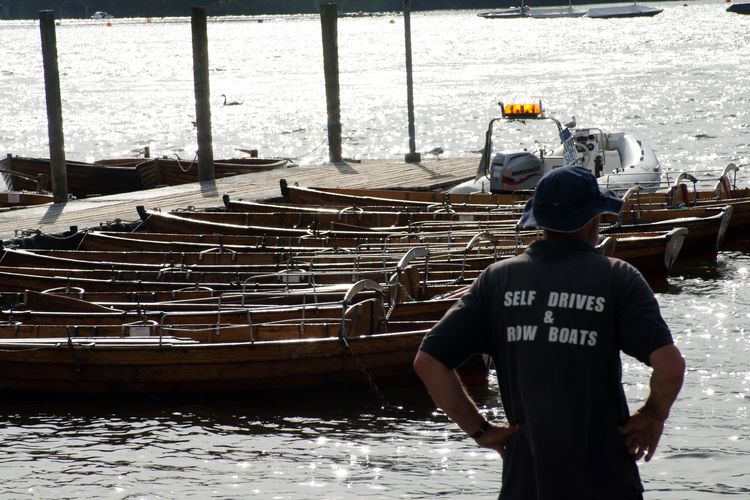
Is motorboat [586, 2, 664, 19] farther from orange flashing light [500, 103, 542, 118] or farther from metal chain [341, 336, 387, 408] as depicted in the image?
metal chain [341, 336, 387, 408]

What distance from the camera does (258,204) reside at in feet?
59.4

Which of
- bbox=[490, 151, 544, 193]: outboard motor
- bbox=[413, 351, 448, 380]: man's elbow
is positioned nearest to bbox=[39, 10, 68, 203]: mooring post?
bbox=[490, 151, 544, 193]: outboard motor

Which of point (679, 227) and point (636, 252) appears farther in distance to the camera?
point (679, 227)

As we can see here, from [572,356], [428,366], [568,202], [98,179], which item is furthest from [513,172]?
[572,356]

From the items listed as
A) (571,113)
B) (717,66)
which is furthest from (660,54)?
(571,113)

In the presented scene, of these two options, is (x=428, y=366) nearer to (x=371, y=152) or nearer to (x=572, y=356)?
(x=572, y=356)

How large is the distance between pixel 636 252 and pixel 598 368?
39.0 ft

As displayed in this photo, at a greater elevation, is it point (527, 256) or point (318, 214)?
point (527, 256)

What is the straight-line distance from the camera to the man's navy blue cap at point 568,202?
161 inches

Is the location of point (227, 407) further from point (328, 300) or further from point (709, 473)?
point (709, 473)

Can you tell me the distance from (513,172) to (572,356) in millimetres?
14810

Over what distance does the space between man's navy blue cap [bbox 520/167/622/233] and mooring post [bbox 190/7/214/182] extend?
1772 centimetres

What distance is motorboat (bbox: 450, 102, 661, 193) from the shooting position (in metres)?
18.2

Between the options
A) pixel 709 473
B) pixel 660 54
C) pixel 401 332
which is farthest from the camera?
pixel 660 54
